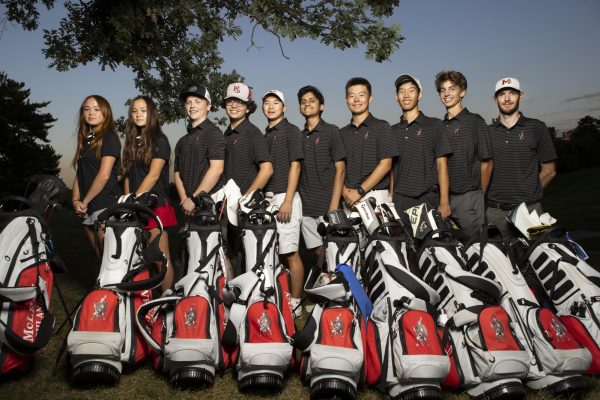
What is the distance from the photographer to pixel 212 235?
366 centimetres

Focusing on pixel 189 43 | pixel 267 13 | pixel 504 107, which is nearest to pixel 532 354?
pixel 504 107

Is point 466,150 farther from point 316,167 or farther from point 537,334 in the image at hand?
point 537,334

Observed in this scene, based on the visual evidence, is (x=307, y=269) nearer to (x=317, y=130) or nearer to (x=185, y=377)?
(x=317, y=130)

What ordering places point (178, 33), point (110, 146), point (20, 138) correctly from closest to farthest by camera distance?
point (110, 146) → point (178, 33) → point (20, 138)

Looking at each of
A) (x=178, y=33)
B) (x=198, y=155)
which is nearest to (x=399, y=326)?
(x=198, y=155)

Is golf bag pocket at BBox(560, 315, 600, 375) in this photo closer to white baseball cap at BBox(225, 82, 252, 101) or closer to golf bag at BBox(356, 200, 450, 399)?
golf bag at BBox(356, 200, 450, 399)

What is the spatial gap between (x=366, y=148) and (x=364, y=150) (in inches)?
1.0

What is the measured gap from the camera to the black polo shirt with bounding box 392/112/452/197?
4680 mm

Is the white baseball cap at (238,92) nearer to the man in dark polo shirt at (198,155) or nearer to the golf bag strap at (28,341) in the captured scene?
the man in dark polo shirt at (198,155)

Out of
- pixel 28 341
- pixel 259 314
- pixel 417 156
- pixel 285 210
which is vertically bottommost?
pixel 259 314

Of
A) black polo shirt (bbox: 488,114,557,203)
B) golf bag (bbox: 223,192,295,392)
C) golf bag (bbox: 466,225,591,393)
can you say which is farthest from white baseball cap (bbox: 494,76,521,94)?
golf bag (bbox: 223,192,295,392)

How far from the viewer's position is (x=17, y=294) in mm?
3246

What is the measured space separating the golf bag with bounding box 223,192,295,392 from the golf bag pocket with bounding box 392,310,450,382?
0.66 m

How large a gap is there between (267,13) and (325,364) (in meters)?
6.13
